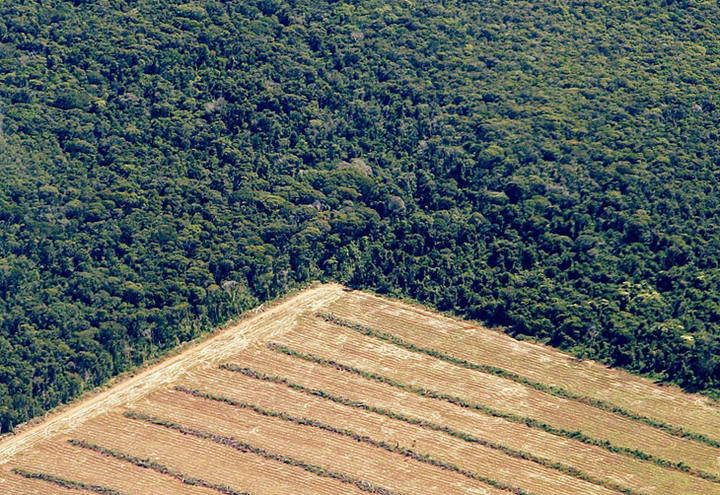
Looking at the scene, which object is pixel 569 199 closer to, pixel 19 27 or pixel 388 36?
pixel 388 36

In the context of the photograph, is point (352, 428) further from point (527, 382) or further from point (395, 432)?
point (527, 382)

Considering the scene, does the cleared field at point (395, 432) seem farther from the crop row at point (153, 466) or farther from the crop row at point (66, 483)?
the crop row at point (66, 483)

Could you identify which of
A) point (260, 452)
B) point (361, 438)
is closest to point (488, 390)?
point (361, 438)

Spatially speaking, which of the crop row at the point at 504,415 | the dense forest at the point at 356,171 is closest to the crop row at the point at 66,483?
the dense forest at the point at 356,171

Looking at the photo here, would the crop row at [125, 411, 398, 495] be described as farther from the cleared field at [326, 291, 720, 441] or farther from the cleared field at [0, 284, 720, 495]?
the cleared field at [326, 291, 720, 441]

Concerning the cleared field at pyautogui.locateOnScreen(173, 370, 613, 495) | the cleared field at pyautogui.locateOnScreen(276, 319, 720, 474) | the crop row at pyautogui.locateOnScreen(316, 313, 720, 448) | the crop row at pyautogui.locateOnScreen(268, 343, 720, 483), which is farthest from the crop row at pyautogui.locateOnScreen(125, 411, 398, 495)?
the crop row at pyautogui.locateOnScreen(316, 313, 720, 448)

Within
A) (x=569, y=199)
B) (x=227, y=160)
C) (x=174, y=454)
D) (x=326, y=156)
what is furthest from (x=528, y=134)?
(x=174, y=454)
